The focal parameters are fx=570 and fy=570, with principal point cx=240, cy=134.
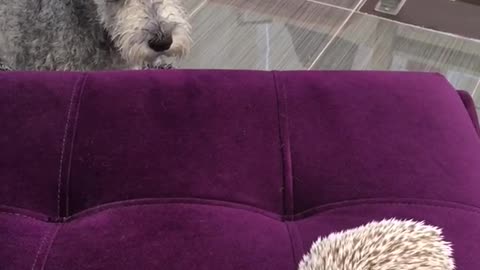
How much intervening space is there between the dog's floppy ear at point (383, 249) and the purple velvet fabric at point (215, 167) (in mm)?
41

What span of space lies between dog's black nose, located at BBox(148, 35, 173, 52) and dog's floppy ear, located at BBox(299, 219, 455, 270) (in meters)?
0.63

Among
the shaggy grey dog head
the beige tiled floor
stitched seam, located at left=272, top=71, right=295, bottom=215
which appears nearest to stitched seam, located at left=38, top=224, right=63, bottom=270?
stitched seam, located at left=272, top=71, right=295, bottom=215

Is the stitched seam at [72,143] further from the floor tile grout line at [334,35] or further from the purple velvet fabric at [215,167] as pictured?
the floor tile grout line at [334,35]

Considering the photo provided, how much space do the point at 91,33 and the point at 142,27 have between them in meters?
0.15

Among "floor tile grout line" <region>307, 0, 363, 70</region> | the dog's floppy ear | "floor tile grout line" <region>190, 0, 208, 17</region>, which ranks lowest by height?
"floor tile grout line" <region>190, 0, 208, 17</region>

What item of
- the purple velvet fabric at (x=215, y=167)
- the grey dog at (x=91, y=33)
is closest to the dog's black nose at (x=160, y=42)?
the grey dog at (x=91, y=33)

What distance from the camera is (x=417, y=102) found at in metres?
0.96

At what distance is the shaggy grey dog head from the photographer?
4.01 feet

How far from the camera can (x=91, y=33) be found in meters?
1.30

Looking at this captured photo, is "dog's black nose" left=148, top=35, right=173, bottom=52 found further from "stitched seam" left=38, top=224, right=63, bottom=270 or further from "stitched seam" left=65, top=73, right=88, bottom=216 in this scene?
"stitched seam" left=38, top=224, right=63, bottom=270

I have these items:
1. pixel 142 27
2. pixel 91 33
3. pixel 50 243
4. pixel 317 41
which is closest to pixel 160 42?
pixel 142 27

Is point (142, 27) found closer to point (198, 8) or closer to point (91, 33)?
point (91, 33)

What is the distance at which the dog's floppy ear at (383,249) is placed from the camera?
68cm

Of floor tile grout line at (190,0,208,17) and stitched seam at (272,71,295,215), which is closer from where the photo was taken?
stitched seam at (272,71,295,215)
